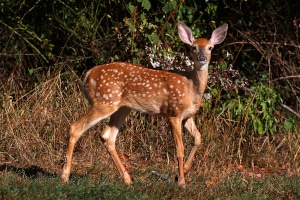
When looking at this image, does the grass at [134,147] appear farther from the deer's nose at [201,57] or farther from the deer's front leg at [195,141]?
the deer's nose at [201,57]

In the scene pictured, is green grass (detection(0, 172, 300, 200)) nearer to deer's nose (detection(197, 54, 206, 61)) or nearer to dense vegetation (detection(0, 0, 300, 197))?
dense vegetation (detection(0, 0, 300, 197))

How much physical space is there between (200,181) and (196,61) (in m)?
1.34

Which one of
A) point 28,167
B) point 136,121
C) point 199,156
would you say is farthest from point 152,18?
point 28,167

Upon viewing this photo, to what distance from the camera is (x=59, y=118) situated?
33.7ft

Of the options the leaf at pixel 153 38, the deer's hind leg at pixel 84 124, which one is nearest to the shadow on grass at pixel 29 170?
the deer's hind leg at pixel 84 124

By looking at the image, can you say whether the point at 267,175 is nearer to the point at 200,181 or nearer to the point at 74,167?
the point at 200,181

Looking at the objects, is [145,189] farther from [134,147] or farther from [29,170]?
[134,147]

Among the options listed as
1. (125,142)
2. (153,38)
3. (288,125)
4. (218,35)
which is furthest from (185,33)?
(288,125)

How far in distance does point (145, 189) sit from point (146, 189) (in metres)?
0.04

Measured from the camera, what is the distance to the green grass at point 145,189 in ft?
22.4

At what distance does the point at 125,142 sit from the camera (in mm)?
10391

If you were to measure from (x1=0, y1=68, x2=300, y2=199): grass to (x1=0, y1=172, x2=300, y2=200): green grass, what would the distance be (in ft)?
0.11

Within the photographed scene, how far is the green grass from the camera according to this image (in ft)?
22.4

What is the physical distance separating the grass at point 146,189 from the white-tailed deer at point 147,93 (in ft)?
2.23
